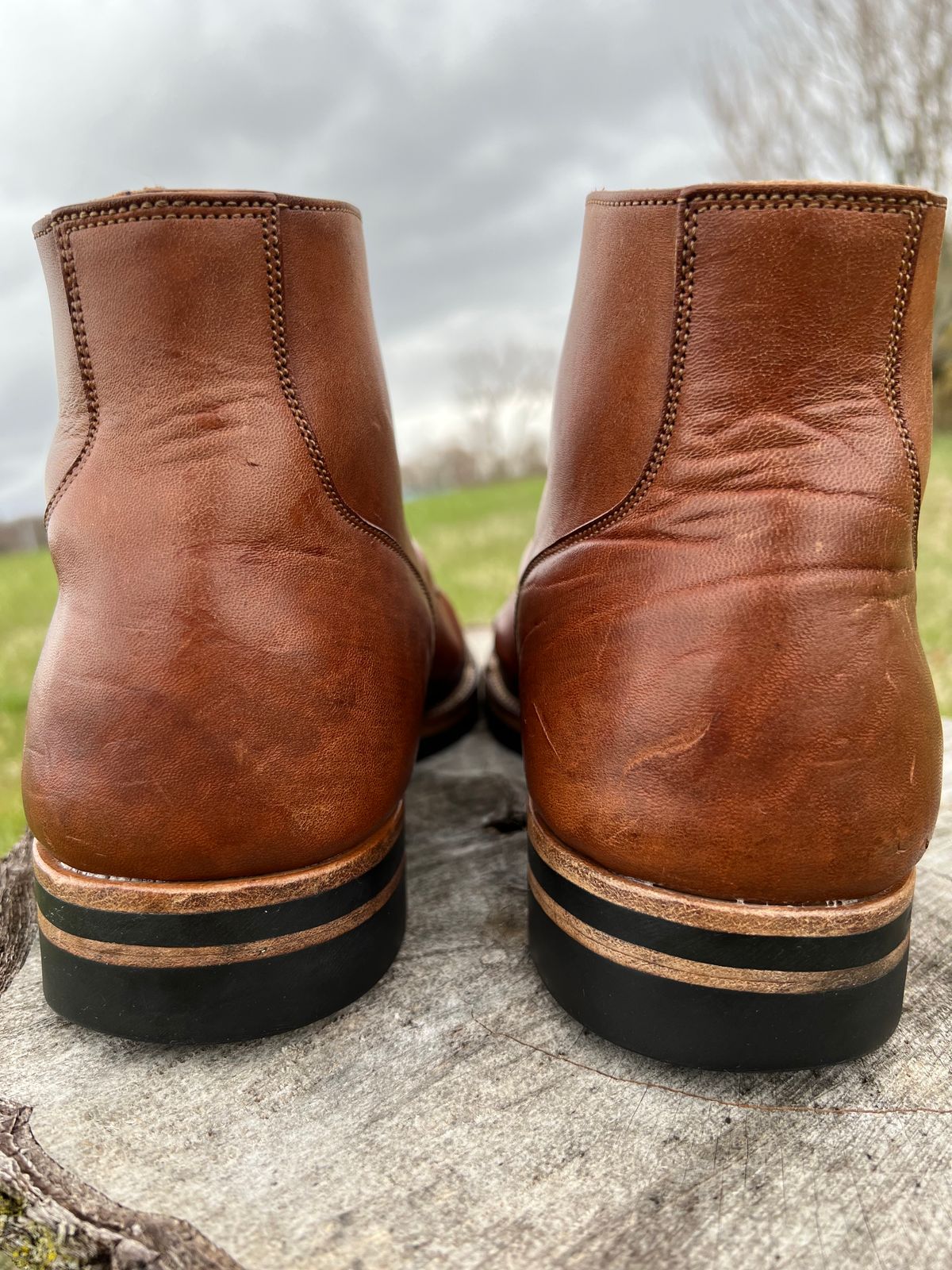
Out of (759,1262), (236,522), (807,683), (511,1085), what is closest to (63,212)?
(236,522)

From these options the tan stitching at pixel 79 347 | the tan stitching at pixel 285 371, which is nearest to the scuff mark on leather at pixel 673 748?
the tan stitching at pixel 285 371

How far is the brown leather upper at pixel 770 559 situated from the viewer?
2.84 feet

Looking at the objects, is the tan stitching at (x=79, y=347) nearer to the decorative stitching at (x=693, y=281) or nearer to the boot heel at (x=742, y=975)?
the decorative stitching at (x=693, y=281)

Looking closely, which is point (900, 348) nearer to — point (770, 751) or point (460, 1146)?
point (770, 751)

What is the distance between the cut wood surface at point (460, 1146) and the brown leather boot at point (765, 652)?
0.20 feet

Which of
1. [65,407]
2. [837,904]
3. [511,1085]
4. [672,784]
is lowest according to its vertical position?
[511,1085]

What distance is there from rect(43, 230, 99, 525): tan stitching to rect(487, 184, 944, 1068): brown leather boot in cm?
56

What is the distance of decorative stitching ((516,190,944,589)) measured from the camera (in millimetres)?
847

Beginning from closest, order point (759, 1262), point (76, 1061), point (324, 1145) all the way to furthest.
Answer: point (759, 1262), point (324, 1145), point (76, 1061)

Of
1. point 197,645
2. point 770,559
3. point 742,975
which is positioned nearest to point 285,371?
point 197,645

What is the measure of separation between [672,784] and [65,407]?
749 mm

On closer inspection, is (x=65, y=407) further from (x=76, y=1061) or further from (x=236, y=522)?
(x=76, y=1061)

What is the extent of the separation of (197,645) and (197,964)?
32 centimetres

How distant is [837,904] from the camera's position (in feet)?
2.89
